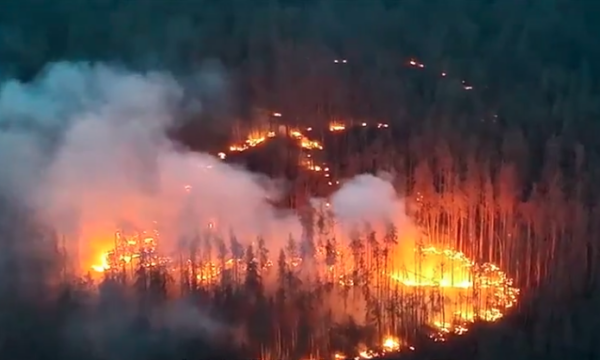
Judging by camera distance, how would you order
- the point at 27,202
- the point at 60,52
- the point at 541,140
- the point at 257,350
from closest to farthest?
the point at 257,350
the point at 27,202
the point at 541,140
the point at 60,52

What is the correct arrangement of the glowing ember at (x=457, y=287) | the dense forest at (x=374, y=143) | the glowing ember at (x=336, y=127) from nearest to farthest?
the dense forest at (x=374, y=143) → the glowing ember at (x=457, y=287) → the glowing ember at (x=336, y=127)

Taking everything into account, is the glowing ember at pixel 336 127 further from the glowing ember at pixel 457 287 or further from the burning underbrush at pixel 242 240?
the glowing ember at pixel 457 287

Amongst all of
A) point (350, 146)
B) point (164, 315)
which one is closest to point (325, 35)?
point (350, 146)

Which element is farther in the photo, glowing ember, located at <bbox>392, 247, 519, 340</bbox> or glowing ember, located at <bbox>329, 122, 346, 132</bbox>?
glowing ember, located at <bbox>329, 122, 346, 132</bbox>

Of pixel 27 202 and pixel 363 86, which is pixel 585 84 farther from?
pixel 27 202

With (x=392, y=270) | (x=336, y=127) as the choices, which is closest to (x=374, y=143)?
(x=336, y=127)

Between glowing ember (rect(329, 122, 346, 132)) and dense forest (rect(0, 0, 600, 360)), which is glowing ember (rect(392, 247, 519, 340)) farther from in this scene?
glowing ember (rect(329, 122, 346, 132))

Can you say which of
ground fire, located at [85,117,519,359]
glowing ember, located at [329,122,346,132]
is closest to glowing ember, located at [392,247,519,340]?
ground fire, located at [85,117,519,359]

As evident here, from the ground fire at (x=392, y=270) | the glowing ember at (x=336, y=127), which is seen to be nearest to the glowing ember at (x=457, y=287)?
the ground fire at (x=392, y=270)
